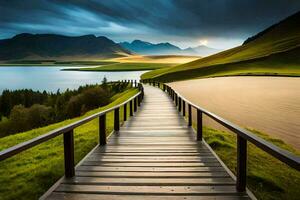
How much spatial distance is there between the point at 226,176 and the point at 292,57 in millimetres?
69124

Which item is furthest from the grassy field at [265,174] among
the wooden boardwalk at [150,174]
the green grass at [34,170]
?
the green grass at [34,170]

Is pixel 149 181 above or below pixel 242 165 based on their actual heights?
below

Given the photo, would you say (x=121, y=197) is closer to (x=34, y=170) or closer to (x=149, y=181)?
(x=149, y=181)

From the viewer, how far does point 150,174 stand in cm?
543

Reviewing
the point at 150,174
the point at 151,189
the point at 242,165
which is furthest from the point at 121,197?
the point at 242,165

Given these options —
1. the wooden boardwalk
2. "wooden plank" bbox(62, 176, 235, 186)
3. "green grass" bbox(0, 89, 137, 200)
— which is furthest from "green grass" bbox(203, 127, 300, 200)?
"green grass" bbox(0, 89, 137, 200)

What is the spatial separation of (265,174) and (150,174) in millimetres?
2724

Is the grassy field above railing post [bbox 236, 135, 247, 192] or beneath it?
beneath

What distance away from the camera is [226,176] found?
527 cm

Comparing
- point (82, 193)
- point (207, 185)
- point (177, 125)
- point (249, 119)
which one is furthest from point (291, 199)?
point (249, 119)

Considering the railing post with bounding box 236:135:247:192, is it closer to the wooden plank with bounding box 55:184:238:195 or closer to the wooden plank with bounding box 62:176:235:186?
the wooden plank with bounding box 55:184:238:195

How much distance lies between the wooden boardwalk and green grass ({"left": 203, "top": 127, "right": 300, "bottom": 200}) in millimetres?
709

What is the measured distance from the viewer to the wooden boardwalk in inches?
178

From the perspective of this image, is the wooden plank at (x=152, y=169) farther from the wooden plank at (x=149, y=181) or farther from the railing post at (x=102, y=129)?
the railing post at (x=102, y=129)
